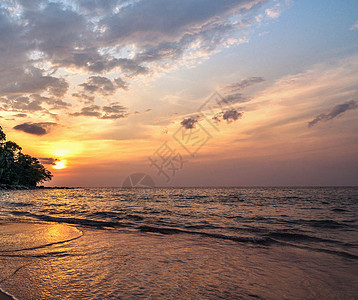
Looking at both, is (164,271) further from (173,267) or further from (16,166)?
(16,166)

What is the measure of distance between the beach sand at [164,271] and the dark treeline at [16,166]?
92.0 m

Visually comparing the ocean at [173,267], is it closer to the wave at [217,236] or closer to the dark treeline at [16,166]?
the wave at [217,236]

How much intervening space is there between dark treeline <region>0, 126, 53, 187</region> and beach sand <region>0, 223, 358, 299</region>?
302 feet

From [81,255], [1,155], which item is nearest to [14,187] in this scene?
[1,155]

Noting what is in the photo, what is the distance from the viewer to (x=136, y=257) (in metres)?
6.18

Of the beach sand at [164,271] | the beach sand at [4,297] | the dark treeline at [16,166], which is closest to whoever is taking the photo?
the beach sand at [4,297]

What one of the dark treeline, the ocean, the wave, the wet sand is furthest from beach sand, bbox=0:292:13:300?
the dark treeline

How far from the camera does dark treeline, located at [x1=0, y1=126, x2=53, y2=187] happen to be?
84.2m

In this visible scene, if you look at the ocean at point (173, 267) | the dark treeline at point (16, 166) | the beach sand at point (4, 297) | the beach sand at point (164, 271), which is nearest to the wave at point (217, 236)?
the ocean at point (173, 267)

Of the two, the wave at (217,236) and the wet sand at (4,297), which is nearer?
the wet sand at (4,297)

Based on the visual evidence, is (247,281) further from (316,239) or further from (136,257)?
(316,239)

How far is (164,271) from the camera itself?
17.0ft

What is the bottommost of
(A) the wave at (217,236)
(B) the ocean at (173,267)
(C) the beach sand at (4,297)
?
(A) the wave at (217,236)

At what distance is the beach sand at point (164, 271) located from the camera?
412 centimetres
